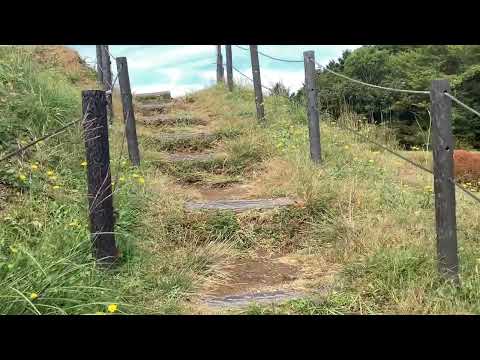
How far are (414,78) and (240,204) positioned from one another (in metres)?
15.1

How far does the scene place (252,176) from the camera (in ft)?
17.7

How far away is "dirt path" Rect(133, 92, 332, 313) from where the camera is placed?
10.3 ft

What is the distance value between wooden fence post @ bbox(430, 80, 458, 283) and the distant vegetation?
11670mm

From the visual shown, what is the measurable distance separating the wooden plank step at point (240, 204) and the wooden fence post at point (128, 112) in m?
1.38

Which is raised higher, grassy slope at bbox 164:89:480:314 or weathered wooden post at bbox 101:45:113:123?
weathered wooden post at bbox 101:45:113:123

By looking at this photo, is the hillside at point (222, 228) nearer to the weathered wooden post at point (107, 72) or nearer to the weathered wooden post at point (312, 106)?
the weathered wooden post at point (312, 106)

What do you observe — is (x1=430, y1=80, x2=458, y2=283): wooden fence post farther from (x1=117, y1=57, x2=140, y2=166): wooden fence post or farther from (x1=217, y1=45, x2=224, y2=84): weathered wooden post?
(x1=217, y1=45, x2=224, y2=84): weathered wooden post

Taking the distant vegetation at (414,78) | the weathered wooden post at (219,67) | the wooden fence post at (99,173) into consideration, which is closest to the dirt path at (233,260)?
the wooden fence post at (99,173)

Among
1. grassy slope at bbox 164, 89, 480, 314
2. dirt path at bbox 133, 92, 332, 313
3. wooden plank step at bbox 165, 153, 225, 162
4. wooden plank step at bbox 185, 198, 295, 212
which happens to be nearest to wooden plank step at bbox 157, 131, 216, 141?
dirt path at bbox 133, 92, 332, 313

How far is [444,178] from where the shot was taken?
284cm

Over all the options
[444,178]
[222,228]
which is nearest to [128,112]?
[222,228]

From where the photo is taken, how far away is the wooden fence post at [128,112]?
18.3 ft
